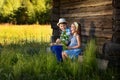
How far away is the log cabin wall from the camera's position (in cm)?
1052

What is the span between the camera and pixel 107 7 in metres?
10.6

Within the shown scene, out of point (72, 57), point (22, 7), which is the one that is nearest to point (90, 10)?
point (72, 57)

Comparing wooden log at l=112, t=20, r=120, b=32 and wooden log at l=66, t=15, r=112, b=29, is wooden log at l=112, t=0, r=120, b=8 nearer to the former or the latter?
wooden log at l=112, t=20, r=120, b=32

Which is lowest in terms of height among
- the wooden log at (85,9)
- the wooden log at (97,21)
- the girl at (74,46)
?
the girl at (74,46)

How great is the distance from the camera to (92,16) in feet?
37.9

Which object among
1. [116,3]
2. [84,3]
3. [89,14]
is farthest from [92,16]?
[116,3]

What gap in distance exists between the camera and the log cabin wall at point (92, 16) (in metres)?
10.5

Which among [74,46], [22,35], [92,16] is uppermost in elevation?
[92,16]

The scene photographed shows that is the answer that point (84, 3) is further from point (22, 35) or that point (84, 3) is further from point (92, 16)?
point (22, 35)

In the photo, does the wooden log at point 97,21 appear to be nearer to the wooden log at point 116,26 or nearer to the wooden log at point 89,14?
the wooden log at point 89,14

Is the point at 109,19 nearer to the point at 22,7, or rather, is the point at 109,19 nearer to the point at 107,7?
the point at 107,7

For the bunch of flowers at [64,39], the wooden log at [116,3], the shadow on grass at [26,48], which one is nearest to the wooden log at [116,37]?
the wooden log at [116,3]

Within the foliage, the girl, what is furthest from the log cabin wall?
the foliage

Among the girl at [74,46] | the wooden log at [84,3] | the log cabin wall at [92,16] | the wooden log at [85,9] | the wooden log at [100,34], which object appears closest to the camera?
the girl at [74,46]
